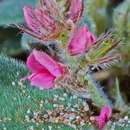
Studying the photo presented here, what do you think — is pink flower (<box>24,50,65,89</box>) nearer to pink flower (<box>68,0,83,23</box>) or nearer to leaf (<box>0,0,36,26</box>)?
pink flower (<box>68,0,83,23</box>)

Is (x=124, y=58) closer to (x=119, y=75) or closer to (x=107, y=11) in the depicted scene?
(x=119, y=75)

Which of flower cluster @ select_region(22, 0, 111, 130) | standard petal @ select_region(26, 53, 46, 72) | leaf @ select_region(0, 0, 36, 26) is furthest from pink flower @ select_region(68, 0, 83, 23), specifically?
leaf @ select_region(0, 0, 36, 26)

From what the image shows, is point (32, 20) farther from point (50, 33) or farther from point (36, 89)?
point (36, 89)

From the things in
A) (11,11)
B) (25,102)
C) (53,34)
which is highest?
(11,11)

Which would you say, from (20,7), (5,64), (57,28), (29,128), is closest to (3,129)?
(29,128)

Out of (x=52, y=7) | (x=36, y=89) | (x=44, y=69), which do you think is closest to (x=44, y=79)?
(x=44, y=69)

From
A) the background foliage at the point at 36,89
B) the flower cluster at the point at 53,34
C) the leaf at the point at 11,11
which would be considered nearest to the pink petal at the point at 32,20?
the flower cluster at the point at 53,34
